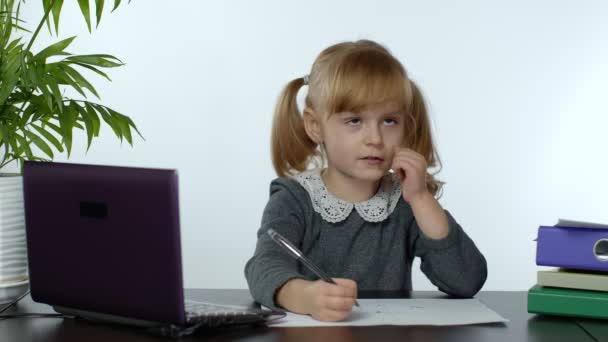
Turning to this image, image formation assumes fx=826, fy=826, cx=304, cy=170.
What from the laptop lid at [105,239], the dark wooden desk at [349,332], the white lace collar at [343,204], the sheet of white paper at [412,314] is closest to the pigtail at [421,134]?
the white lace collar at [343,204]

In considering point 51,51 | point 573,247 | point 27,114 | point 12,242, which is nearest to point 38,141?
point 27,114

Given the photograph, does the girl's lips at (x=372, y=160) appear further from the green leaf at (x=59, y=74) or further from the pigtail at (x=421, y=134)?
the green leaf at (x=59, y=74)

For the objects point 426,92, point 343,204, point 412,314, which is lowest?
point 412,314

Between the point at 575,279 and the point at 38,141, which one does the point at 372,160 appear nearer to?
the point at 575,279

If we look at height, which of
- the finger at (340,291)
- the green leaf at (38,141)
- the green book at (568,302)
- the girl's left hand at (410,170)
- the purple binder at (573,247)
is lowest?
the green book at (568,302)

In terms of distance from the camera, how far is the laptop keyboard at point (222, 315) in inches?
42.1

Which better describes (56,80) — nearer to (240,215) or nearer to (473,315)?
(473,315)

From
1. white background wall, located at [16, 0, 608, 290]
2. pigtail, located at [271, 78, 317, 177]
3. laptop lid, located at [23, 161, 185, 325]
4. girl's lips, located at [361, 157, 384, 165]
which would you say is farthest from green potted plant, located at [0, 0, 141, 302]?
white background wall, located at [16, 0, 608, 290]

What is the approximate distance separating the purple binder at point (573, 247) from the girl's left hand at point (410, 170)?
0.29 meters

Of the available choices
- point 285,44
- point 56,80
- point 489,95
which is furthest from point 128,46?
point 56,80

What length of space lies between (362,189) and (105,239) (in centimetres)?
63

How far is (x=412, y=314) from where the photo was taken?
1.19m

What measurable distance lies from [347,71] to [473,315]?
1.66 feet

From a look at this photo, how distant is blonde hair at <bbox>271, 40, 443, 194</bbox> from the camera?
1.45 m
